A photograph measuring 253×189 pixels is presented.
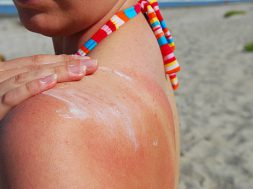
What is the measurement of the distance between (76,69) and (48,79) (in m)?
0.10

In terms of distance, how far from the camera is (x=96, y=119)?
124cm

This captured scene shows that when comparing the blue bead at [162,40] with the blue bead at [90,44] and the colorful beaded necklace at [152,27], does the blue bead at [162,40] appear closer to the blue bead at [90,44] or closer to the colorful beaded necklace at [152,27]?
the colorful beaded necklace at [152,27]

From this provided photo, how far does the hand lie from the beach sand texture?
175 inches

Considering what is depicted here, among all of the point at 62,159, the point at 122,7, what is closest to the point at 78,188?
the point at 62,159

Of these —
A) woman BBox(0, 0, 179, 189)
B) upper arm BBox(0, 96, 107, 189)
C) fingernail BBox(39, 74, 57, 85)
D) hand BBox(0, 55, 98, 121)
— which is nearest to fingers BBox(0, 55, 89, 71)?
hand BBox(0, 55, 98, 121)

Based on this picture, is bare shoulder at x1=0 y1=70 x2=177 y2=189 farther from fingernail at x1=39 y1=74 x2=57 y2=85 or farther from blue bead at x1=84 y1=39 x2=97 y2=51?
blue bead at x1=84 y1=39 x2=97 y2=51

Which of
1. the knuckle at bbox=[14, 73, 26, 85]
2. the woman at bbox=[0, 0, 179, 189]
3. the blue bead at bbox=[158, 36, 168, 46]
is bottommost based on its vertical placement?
the blue bead at bbox=[158, 36, 168, 46]

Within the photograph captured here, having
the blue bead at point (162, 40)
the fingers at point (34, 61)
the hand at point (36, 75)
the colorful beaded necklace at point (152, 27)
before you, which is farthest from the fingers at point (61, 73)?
the blue bead at point (162, 40)

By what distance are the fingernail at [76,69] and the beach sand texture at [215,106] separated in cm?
455

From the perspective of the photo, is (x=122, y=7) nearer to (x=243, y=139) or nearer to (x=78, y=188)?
(x=78, y=188)

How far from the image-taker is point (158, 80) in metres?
1.68

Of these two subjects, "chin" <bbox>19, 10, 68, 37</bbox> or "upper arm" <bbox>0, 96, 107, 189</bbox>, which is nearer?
"upper arm" <bbox>0, 96, 107, 189</bbox>

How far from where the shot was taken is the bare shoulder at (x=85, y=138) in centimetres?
108

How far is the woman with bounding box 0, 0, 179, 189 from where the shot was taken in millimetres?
1093
